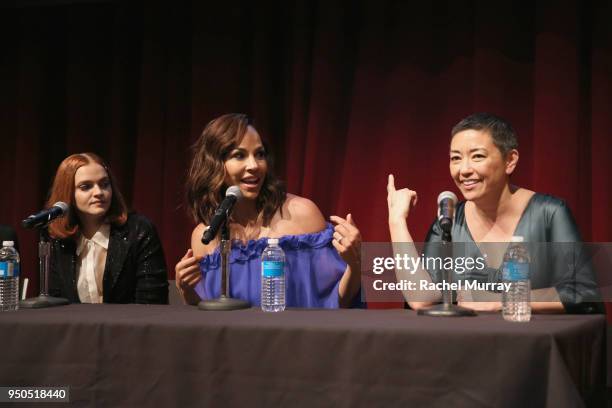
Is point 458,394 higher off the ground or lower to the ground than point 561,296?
lower

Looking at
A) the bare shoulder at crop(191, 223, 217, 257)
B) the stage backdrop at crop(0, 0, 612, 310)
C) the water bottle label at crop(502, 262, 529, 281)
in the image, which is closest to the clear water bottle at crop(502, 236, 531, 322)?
the water bottle label at crop(502, 262, 529, 281)

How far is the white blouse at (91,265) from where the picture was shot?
9.64 ft

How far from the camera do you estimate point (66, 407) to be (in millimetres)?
1857

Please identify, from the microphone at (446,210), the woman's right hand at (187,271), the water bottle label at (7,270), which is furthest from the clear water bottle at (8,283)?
the microphone at (446,210)

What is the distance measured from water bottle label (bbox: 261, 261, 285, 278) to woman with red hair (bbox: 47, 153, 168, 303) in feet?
3.08

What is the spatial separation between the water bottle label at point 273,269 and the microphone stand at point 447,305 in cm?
46

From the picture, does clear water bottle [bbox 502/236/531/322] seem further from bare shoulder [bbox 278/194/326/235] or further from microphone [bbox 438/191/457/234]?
bare shoulder [bbox 278/194/326/235]

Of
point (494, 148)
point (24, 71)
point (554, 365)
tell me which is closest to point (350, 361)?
point (554, 365)

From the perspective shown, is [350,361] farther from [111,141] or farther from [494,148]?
[111,141]

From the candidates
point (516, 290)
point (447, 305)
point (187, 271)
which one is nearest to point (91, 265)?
point (187, 271)

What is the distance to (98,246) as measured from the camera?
3008mm

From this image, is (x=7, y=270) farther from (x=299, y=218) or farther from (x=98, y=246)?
(x=299, y=218)

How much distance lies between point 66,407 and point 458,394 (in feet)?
3.35

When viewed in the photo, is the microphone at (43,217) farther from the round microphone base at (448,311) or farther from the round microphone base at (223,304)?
the round microphone base at (448,311)
